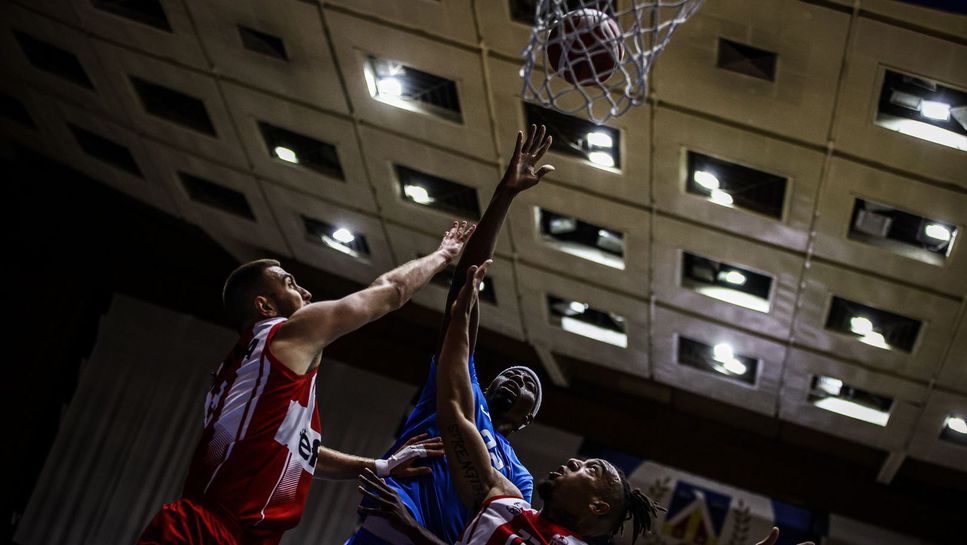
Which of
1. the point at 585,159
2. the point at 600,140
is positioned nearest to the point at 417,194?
the point at 585,159

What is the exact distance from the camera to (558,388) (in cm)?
1410

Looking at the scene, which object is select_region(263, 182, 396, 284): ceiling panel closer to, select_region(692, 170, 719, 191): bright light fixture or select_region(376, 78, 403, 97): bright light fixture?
select_region(376, 78, 403, 97): bright light fixture

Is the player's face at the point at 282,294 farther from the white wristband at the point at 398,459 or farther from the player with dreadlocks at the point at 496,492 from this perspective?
the white wristband at the point at 398,459

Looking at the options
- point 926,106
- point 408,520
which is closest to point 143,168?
point 926,106

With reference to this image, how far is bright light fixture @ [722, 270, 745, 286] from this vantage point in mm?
10336

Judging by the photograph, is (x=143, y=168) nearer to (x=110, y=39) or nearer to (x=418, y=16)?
(x=110, y=39)

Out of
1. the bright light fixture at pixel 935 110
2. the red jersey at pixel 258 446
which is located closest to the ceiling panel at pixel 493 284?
the bright light fixture at pixel 935 110

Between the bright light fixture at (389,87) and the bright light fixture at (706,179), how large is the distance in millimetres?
2660

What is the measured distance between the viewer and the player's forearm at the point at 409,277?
4.18 metres

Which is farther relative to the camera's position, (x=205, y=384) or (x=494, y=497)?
(x=205, y=384)

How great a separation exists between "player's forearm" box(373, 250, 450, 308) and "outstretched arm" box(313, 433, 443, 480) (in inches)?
31.1

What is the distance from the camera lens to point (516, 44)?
8.45m

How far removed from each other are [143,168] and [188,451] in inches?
153

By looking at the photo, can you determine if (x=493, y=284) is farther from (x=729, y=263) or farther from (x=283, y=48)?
(x=283, y=48)
